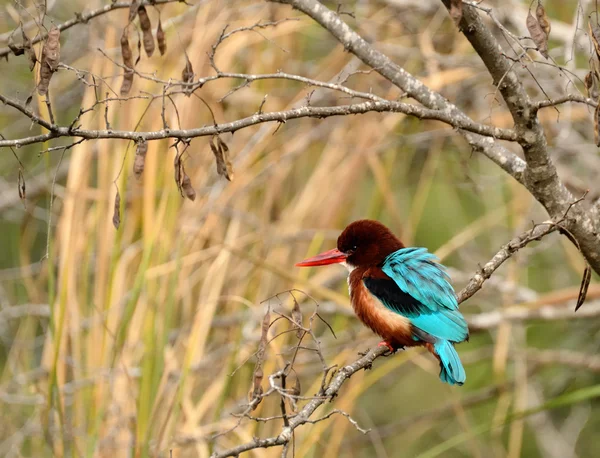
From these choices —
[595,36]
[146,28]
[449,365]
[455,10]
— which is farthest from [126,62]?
[449,365]

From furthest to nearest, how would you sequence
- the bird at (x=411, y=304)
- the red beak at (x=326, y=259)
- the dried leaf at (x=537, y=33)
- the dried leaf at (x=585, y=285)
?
the red beak at (x=326, y=259) < the bird at (x=411, y=304) < the dried leaf at (x=585, y=285) < the dried leaf at (x=537, y=33)

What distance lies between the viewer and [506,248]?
1.82 meters

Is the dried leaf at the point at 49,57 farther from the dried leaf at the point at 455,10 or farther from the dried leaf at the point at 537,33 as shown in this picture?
the dried leaf at the point at 537,33

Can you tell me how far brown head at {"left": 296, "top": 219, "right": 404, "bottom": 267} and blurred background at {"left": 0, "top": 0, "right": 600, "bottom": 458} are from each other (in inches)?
8.0

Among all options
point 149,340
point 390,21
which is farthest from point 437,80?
point 149,340

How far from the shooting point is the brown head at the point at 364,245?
2.74 meters

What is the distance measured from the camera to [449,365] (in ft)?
7.14

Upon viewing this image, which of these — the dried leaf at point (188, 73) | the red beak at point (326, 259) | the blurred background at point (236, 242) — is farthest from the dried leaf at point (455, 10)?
the red beak at point (326, 259)

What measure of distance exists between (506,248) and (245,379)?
4.76ft

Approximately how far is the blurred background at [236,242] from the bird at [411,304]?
32 centimetres

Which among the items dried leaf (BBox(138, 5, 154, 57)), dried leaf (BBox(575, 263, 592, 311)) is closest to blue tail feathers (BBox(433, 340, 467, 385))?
dried leaf (BBox(575, 263, 592, 311))

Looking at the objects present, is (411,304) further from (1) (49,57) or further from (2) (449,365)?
(1) (49,57)

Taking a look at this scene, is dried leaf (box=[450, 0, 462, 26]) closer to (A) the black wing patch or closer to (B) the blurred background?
(B) the blurred background

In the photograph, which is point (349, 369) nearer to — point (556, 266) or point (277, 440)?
point (277, 440)
